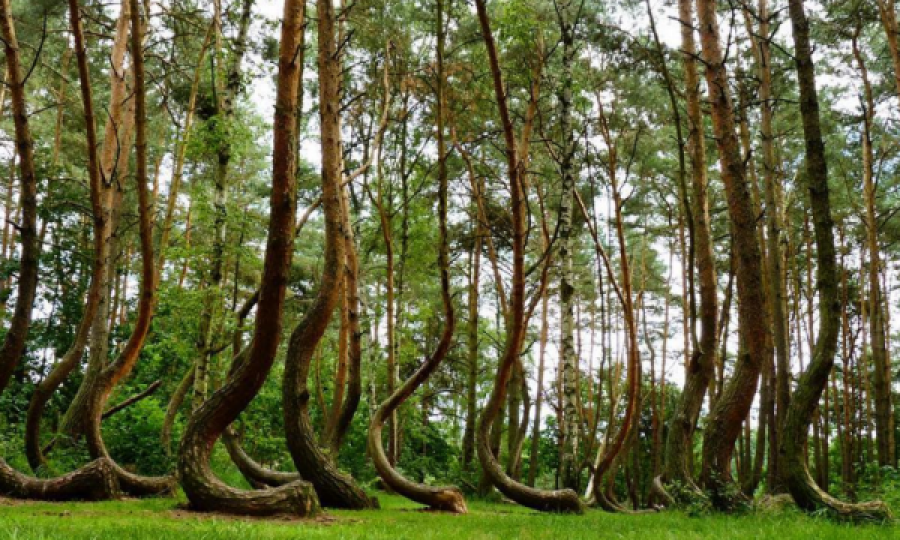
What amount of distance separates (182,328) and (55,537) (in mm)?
7662

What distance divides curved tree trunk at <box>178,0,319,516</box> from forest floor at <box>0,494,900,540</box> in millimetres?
281

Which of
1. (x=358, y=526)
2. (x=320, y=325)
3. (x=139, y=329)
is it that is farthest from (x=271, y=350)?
(x=139, y=329)

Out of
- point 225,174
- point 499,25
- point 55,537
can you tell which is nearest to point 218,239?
point 225,174

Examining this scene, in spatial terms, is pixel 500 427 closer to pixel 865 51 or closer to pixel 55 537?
pixel 55 537

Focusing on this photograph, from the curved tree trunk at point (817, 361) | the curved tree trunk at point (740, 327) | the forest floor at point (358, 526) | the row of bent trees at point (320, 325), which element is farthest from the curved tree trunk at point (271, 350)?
the curved tree trunk at point (817, 361)

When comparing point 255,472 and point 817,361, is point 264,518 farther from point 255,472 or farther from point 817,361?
point 817,361

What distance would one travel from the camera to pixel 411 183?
1403 centimetres

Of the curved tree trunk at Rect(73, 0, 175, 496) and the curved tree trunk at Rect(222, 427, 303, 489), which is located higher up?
the curved tree trunk at Rect(73, 0, 175, 496)

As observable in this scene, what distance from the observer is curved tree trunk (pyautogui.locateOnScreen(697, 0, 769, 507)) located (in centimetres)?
700

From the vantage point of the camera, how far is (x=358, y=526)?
5363mm

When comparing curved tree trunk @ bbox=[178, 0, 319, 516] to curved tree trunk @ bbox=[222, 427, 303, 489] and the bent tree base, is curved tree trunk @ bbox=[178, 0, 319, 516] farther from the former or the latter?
curved tree trunk @ bbox=[222, 427, 303, 489]

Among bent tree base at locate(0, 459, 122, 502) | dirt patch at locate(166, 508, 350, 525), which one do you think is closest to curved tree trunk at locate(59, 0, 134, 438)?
bent tree base at locate(0, 459, 122, 502)

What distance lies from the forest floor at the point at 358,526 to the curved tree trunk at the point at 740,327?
0.62 m

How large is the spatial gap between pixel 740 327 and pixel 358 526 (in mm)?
4716
